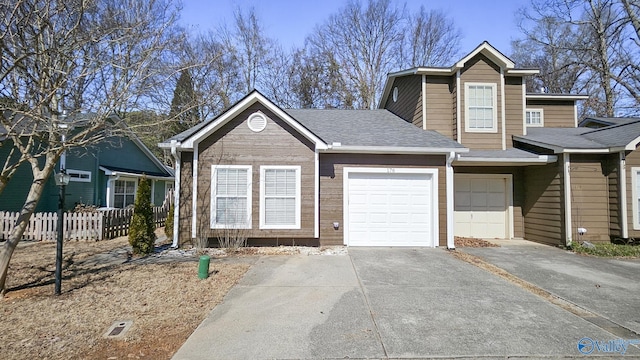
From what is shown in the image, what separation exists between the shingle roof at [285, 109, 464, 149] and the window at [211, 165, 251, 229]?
2329mm

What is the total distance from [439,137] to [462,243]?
3.40m

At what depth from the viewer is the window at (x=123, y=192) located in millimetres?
15500

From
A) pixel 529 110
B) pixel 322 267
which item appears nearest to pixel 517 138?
pixel 529 110

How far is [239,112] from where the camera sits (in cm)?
831

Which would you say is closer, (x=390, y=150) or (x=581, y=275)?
(x=581, y=275)

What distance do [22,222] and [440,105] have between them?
A: 11275 millimetres

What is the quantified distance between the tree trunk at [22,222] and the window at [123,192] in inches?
468

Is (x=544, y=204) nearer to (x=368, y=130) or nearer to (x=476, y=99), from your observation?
(x=476, y=99)

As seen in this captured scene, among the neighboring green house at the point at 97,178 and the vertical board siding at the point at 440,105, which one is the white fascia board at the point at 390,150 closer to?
the vertical board siding at the point at 440,105

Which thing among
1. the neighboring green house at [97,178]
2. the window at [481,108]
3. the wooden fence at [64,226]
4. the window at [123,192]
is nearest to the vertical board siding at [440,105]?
the window at [481,108]

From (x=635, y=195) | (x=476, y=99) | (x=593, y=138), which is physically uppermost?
(x=476, y=99)

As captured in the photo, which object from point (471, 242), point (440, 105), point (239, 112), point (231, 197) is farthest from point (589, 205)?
point (239, 112)

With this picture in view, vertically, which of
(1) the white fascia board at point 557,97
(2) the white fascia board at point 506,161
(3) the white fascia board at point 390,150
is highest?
(1) the white fascia board at point 557,97

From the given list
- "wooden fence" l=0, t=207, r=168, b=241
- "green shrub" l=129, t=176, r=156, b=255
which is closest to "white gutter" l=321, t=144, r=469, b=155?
"green shrub" l=129, t=176, r=156, b=255
